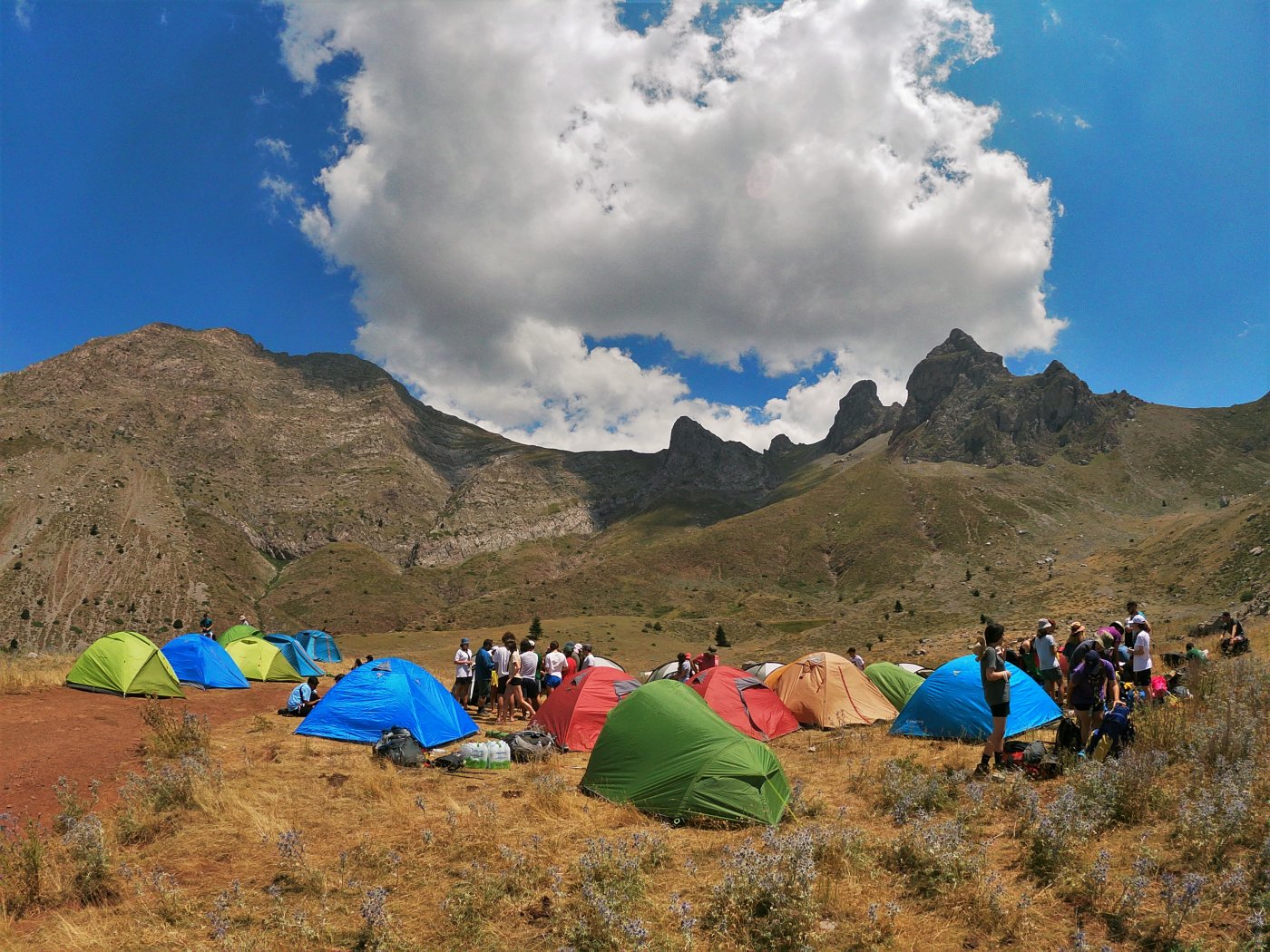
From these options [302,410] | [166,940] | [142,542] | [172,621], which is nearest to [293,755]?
[166,940]

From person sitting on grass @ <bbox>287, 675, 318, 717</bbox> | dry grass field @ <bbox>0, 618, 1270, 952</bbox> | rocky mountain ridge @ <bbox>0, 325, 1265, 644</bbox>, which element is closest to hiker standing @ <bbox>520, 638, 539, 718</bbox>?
person sitting on grass @ <bbox>287, 675, 318, 717</bbox>

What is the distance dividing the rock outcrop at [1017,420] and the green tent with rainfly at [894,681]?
15103 cm

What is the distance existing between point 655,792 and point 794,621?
73.8m

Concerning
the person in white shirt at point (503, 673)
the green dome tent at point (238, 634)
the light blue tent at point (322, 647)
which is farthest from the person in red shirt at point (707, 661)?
the light blue tent at point (322, 647)

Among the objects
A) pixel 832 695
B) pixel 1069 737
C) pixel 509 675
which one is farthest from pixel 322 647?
pixel 1069 737

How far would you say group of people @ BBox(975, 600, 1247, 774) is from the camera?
8953 mm

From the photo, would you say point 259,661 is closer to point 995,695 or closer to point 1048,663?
point 995,695

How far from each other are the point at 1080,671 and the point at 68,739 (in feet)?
58.0

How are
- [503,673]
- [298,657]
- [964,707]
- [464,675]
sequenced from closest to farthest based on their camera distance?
1. [964,707]
2. [503,673]
3. [464,675]
4. [298,657]

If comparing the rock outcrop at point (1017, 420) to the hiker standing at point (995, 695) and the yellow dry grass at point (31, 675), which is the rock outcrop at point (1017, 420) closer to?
the hiker standing at point (995, 695)

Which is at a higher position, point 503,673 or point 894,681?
point 894,681

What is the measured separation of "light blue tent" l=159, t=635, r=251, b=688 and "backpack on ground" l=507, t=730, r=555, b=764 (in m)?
13.3

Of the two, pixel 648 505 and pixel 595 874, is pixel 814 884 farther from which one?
pixel 648 505

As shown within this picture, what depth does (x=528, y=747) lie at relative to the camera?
460 inches
